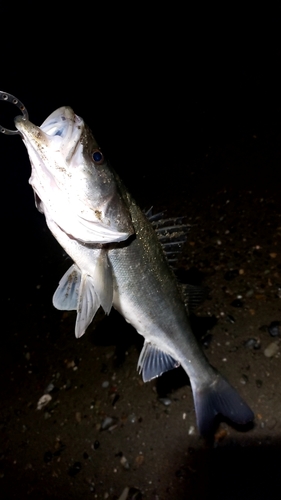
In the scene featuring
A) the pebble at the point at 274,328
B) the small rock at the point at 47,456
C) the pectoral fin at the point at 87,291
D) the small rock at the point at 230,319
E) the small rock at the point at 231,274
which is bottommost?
the pebble at the point at 274,328

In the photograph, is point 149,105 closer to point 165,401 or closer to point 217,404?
point 165,401

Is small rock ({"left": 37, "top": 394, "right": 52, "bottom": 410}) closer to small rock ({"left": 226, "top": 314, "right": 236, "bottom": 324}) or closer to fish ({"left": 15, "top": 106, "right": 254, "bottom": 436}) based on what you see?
fish ({"left": 15, "top": 106, "right": 254, "bottom": 436})

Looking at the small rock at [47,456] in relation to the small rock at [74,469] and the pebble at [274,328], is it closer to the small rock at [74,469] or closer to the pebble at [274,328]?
the small rock at [74,469]

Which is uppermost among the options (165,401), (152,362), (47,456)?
(152,362)

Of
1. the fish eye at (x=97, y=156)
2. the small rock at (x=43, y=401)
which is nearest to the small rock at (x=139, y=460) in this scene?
the small rock at (x=43, y=401)

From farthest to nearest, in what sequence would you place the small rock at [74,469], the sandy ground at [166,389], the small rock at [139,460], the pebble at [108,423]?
1. the pebble at [108,423]
2. the small rock at [74,469]
3. the small rock at [139,460]
4. the sandy ground at [166,389]

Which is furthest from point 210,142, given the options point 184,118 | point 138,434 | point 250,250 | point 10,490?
point 10,490

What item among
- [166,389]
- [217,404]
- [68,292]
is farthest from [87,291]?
[166,389]
